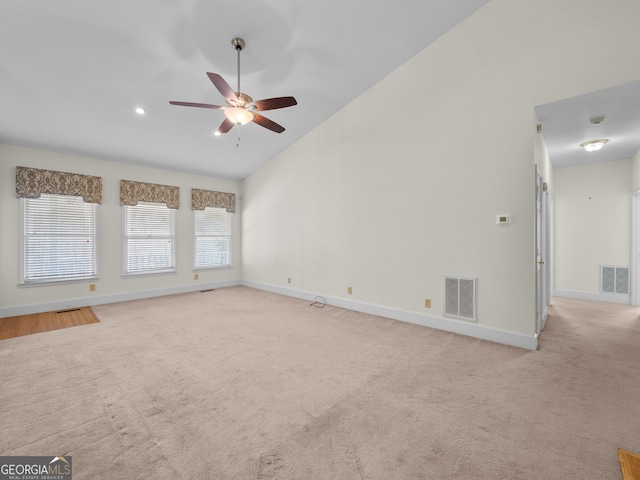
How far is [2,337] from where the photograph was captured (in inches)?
135

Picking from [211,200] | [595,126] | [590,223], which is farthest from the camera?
[211,200]

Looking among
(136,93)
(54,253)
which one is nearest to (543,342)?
(136,93)

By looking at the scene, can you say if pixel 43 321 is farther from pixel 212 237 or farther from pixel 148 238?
pixel 212 237

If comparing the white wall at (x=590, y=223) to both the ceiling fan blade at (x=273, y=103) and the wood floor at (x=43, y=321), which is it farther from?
the wood floor at (x=43, y=321)

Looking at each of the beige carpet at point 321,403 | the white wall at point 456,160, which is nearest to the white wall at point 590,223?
the beige carpet at point 321,403

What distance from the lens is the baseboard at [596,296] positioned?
16.1ft

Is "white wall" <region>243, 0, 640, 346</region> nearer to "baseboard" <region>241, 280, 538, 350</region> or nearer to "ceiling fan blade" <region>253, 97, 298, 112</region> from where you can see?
"baseboard" <region>241, 280, 538, 350</region>

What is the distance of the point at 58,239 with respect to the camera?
4.79 m

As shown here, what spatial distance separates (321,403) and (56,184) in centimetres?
565

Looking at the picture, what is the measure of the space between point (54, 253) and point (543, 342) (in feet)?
24.4

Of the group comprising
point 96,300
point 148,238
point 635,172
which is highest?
point 635,172

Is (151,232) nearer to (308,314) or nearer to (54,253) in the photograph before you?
(54,253)

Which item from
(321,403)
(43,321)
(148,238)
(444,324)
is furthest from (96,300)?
(444,324)

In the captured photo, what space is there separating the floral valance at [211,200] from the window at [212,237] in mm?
142
